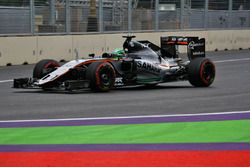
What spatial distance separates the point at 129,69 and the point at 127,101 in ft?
6.34

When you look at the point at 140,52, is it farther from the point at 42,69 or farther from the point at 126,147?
the point at 126,147

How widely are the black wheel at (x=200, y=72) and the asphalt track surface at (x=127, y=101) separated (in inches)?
7.6

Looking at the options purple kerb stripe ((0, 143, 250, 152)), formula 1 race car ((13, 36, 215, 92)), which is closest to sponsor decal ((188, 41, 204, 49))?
formula 1 race car ((13, 36, 215, 92))

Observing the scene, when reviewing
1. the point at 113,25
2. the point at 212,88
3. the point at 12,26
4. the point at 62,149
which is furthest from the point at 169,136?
the point at 113,25

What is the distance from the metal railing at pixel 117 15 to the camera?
22547 mm

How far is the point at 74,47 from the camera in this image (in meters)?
24.4

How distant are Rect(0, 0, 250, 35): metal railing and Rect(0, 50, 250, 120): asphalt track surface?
641 cm

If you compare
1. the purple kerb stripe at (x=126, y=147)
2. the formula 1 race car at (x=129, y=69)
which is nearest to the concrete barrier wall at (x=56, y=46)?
the formula 1 race car at (x=129, y=69)

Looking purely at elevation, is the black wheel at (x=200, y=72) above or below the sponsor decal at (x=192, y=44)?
below

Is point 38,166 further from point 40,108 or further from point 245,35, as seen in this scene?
point 245,35

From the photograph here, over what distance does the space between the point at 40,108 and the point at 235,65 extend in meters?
12.9

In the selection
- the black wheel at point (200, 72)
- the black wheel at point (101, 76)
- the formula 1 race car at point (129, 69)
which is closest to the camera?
the black wheel at point (101, 76)

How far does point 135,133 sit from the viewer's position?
343 inches

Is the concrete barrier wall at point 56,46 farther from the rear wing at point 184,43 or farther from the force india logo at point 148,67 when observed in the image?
the force india logo at point 148,67
